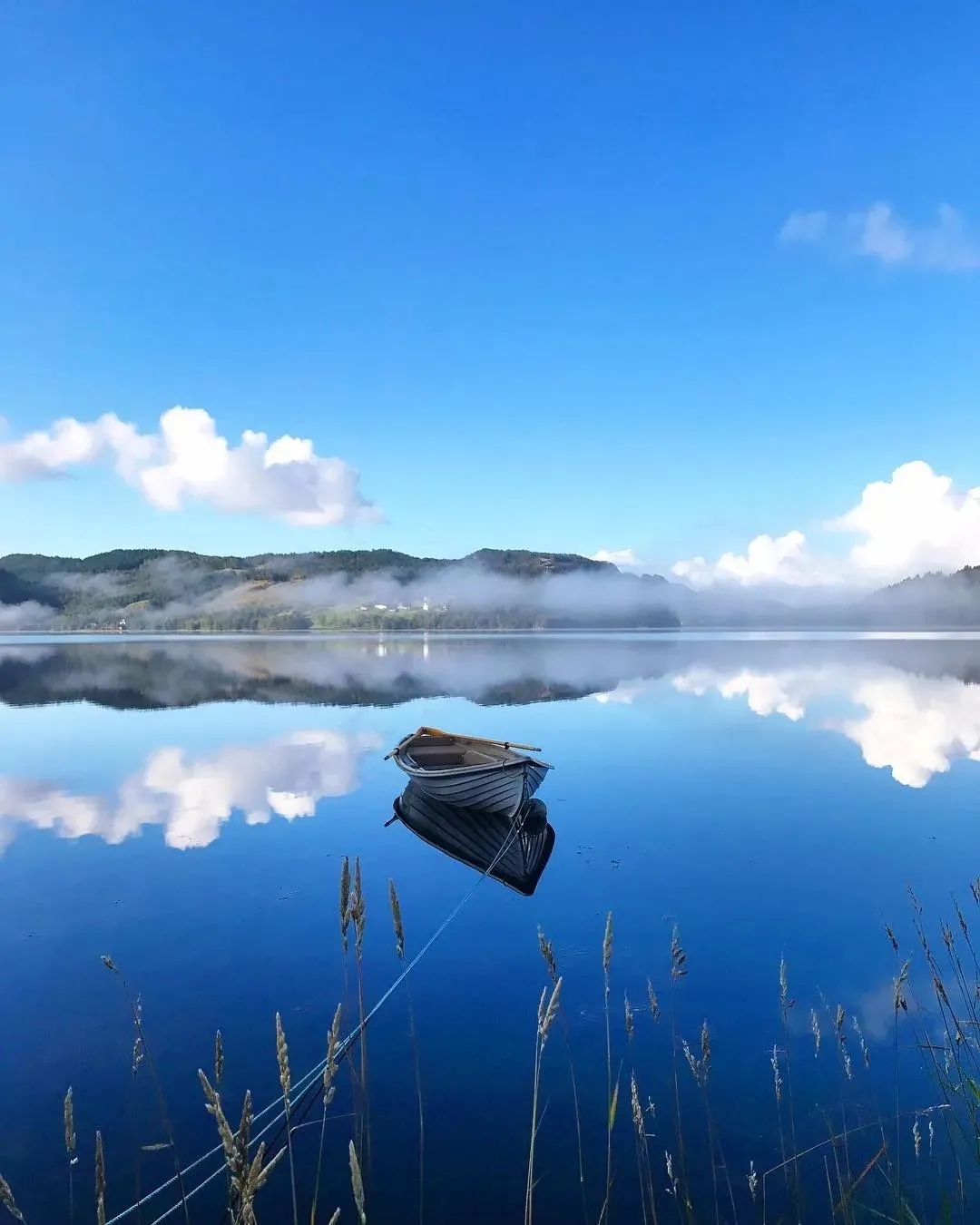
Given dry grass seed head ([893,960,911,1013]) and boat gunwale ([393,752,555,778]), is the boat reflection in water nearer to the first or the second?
boat gunwale ([393,752,555,778])

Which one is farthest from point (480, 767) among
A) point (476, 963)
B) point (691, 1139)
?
point (691, 1139)

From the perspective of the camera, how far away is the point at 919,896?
13.0 m

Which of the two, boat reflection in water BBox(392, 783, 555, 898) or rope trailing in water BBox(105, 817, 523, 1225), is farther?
boat reflection in water BBox(392, 783, 555, 898)

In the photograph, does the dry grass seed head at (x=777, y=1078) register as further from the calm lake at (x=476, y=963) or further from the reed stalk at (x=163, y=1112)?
the reed stalk at (x=163, y=1112)

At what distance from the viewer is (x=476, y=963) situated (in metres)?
10.4

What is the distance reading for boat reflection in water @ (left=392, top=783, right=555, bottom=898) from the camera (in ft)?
49.0

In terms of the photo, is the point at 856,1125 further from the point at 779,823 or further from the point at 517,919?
the point at 779,823

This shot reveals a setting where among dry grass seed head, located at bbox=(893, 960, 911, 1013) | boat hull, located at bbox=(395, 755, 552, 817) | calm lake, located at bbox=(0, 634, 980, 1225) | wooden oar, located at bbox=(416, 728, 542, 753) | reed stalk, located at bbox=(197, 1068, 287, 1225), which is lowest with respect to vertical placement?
calm lake, located at bbox=(0, 634, 980, 1225)

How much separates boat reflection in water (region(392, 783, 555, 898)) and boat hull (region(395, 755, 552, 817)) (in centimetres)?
34

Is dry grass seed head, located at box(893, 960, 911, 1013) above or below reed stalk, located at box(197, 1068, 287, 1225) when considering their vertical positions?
below

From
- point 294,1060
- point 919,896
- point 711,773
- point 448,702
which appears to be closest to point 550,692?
point 448,702

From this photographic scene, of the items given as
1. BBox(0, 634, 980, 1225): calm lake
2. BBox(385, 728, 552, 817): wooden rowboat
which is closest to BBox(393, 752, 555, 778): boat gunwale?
BBox(385, 728, 552, 817): wooden rowboat

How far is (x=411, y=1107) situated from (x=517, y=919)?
5.34 metres

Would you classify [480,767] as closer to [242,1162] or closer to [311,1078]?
[311,1078]
